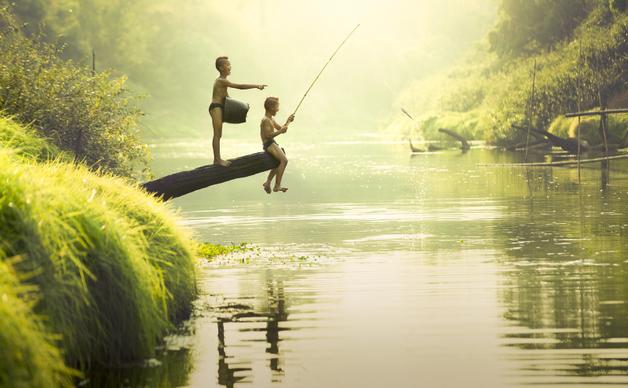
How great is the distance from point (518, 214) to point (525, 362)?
18.4 m

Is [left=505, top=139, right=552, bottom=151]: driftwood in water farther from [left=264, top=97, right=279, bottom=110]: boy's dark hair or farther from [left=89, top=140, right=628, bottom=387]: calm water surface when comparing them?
[left=264, top=97, right=279, bottom=110]: boy's dark hair

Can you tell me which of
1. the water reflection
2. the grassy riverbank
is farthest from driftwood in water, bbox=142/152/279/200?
the grassy riverbank

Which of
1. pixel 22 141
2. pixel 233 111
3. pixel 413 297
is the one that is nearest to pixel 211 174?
pixel 233 111

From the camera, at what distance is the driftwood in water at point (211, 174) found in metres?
18.9

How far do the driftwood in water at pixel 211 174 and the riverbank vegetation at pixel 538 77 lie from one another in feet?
109

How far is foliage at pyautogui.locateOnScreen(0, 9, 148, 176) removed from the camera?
23.0 meters

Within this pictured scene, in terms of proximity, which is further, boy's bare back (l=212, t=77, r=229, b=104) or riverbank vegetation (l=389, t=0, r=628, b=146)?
riverbank vegetation (l=389, t=0, r=628, b=146)

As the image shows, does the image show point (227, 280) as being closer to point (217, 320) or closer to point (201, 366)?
point (217, 320)

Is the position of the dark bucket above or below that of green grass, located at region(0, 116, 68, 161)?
above

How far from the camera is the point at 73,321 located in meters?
11.3

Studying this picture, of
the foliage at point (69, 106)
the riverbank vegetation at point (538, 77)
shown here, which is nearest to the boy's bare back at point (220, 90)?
the foliage at point (69, 106)

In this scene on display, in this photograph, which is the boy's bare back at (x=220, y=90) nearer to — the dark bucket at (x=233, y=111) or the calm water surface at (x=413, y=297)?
the dark bucket at (x=233, y=111)

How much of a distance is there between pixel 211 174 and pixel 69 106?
7487 mm

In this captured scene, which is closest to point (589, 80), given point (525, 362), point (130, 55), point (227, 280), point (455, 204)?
point (455, 204)
